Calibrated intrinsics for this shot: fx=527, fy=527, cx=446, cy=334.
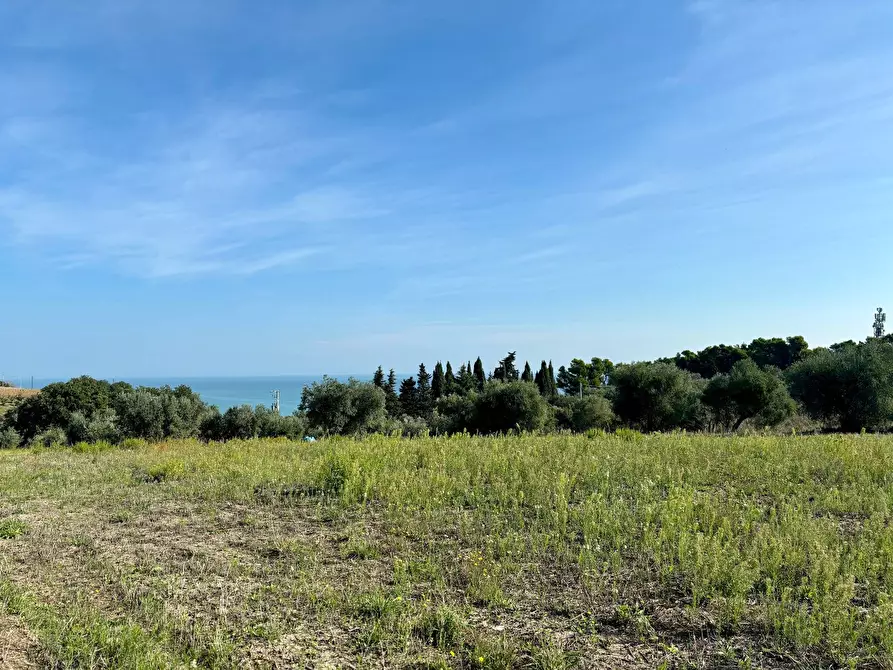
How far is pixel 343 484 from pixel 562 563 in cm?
401

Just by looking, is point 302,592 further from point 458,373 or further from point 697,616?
point 458,373

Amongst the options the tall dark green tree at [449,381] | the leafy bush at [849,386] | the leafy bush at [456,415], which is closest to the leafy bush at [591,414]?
the leafy bush at [456,415]

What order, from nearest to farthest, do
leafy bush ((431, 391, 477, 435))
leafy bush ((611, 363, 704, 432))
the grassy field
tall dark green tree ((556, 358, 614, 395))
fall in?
the grassy field, leafy bush ((611, 363, 704, 432)), leafy bush ((431, 391, 477, 435)), tall dark green tree ((556, 358, 614, 395))

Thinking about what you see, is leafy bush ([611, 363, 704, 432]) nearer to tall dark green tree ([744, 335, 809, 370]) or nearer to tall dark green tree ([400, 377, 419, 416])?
tall dark green tree ([400, 377, 419, 416])

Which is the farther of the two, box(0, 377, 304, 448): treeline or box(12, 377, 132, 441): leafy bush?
box(12, 377, 132, 441): leafy bush

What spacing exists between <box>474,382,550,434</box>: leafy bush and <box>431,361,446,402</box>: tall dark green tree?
156ft

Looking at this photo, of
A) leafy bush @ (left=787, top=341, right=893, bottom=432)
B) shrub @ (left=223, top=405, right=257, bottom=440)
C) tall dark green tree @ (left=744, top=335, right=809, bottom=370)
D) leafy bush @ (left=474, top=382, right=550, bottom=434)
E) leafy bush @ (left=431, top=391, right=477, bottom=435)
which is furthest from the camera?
tall dark green tree @ (left=744, top=335, right=809, bottom=370)

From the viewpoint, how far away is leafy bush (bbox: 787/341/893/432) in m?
29.7

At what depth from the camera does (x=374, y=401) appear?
132ft

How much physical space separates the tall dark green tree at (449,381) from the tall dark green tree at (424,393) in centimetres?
305

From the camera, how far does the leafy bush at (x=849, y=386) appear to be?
29.7m

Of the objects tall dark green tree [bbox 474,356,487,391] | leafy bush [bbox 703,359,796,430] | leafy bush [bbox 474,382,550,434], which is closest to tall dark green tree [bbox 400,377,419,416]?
tall dark green tree [bbox 474,356,487,391]

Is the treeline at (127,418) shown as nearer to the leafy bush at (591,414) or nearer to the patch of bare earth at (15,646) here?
the patch of bare earth at (15,646)

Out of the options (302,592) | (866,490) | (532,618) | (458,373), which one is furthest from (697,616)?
(458,373)
